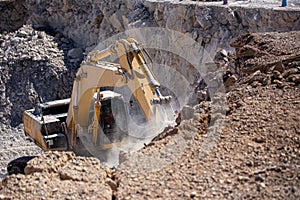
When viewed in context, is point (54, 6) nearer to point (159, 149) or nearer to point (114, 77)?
point (114, 77)

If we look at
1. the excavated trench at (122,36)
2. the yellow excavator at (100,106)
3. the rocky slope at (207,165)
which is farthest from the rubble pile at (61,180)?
the yellow excavator at (100,106)

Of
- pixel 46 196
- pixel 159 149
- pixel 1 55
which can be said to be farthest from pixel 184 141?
pixel 1 55

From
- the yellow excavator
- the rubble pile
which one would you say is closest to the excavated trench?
the yellow excavator

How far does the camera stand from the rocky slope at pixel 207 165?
491cm

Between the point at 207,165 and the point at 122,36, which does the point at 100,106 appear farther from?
the point at 122,36

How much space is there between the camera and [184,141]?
625 cm

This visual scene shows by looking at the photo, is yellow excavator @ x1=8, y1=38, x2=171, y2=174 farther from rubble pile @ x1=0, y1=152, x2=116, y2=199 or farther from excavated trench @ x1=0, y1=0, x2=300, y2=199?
rubble pile @ x1=0, y1=152, x2=116, y2=199

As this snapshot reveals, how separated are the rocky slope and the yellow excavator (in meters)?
2.08

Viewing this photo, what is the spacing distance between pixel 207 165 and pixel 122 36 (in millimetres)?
14370

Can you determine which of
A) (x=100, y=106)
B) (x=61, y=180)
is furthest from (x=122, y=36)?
(x=61, y=180)

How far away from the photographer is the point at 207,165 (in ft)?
17.7

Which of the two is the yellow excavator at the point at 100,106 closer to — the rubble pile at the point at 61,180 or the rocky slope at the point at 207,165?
the rocky slope at the point at 207,165

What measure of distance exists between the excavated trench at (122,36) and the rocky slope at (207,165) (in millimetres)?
952

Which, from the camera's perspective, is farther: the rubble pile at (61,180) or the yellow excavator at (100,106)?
the yellow excavator at (100,106)
